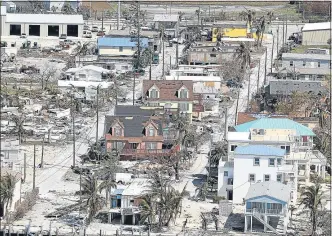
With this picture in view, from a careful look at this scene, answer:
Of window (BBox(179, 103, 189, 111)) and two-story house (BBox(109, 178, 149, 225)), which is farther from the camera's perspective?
window (BBox(179, 103, 189, 111))

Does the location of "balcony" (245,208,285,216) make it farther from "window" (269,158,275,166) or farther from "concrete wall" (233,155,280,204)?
"window" (269,158,275,166)

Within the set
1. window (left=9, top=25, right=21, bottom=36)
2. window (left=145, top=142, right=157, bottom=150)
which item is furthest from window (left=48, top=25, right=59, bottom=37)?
window (left=145, top=142, right=157, bottom=150)

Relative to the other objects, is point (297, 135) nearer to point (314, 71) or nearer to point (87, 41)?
point (314, 71)

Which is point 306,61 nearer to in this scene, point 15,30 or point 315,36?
point 315,36

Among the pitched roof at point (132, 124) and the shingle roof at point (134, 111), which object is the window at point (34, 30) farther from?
the pitched roof at point (132, 124)

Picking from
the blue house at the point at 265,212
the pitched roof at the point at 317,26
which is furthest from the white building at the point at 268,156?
the pitched roof at the point at 317,26
